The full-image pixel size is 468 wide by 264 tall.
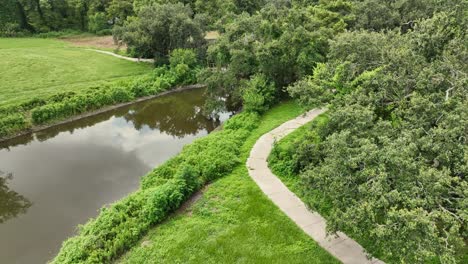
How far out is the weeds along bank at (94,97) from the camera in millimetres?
31000

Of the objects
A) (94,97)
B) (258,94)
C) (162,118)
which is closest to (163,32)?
(94,97)

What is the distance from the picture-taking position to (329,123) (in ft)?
56.1

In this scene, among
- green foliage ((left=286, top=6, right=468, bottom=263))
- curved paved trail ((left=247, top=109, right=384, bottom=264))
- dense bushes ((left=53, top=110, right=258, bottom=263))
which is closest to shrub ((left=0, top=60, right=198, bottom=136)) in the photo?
dense bushes ((left=53, top=110, right=258, bottom=263))

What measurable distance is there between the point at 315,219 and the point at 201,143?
1003cm

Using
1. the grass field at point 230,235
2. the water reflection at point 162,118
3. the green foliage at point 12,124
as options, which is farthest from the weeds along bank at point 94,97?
the grass field at point 230,235

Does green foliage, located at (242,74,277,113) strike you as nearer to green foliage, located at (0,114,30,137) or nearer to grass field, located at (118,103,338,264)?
grass field, located at (118,103,338,264)

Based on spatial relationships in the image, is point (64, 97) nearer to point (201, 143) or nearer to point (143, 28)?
point (143, 28)

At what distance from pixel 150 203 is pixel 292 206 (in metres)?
6.75

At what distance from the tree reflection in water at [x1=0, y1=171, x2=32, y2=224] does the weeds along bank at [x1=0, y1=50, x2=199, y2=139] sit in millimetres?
8123

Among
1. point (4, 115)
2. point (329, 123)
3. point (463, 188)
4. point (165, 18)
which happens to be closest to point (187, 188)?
point (329, 123)

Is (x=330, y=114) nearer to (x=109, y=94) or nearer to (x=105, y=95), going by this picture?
(x=105, y=95)

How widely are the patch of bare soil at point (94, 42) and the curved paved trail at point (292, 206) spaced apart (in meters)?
34.2

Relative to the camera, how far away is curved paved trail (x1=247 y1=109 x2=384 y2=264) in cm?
1563

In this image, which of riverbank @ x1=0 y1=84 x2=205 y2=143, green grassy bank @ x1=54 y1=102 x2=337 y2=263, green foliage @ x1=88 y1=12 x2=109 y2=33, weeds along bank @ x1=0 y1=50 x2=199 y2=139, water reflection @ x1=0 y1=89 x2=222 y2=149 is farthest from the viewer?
green foliage @ x1=88 y1=12 x2=109 y2=33
